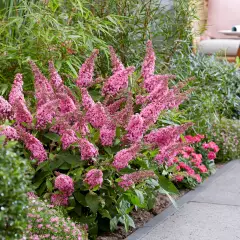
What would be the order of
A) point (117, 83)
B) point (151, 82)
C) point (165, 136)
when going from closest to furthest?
1. point (165, 136)
2. point (117, 83)
3. point (151, 82)

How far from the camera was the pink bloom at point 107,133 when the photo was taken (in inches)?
134

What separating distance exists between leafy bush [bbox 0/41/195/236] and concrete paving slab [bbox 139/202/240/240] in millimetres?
204

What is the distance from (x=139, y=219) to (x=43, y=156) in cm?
91

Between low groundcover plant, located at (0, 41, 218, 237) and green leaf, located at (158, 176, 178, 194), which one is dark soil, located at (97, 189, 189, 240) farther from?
green leaf, located at (158, 176, 178, 194)

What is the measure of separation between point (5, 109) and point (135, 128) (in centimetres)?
64

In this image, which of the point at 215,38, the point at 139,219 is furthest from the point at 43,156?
the point at 215,38

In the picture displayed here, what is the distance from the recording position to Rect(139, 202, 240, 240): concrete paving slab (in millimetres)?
3633

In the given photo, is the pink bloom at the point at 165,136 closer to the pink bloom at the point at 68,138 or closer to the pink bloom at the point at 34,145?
the pink bloom at the point at 68,138

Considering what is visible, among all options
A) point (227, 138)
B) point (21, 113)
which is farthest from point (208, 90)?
point (21, 113)

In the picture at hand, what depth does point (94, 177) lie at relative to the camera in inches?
126

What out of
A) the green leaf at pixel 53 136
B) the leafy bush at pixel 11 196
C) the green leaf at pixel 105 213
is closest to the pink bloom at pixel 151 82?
the green leaf at pixel 53 136

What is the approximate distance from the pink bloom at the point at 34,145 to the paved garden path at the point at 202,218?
2.14 feet

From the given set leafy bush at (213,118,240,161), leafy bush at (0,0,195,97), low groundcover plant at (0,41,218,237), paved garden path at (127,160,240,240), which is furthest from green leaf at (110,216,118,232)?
leafy bush at (213,118,240,161)

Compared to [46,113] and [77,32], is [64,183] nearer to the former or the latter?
[46,113]
